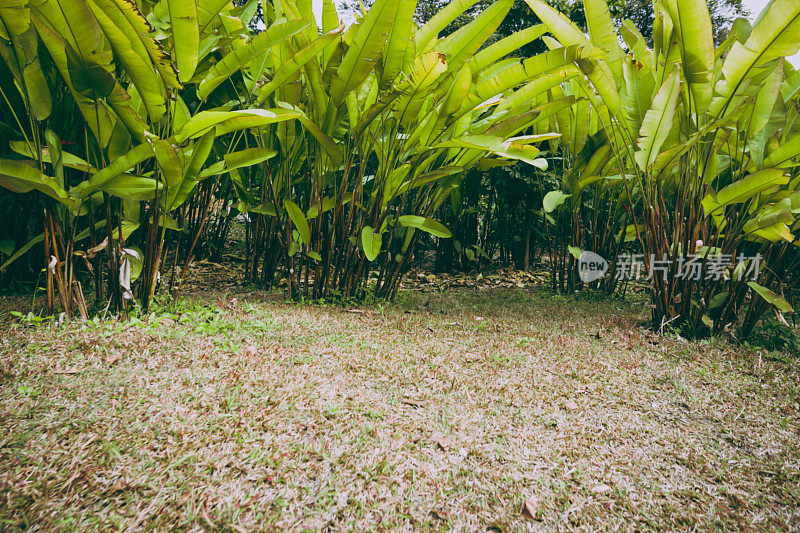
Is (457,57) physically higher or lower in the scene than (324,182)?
higher

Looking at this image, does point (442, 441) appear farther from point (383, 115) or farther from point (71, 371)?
point (383, 115)

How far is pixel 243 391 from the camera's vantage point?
4.45 ft

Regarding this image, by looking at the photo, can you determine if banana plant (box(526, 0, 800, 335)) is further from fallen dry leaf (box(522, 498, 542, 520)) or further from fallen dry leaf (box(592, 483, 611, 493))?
fallen dry leaf (box(522, 498, 542, 520))

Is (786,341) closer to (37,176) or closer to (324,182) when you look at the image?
(324,182)

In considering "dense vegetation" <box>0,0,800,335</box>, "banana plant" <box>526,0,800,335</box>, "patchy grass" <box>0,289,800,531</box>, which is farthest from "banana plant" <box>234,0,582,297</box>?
"patchy grass" <box>0,289,800,531</box>

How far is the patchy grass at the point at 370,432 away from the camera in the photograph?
38.1 inches

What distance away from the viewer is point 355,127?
2164 millimetres

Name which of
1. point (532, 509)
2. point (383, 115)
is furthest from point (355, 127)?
point (532, 509)

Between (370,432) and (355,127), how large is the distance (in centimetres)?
152

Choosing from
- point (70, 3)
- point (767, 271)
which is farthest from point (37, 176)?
point (767, 271)

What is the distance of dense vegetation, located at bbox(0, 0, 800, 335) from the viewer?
1.52 m

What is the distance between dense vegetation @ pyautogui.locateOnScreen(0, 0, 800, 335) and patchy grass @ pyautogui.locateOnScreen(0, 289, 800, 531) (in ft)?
1.49

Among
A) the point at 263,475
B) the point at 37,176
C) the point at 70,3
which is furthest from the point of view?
the point at 37,176

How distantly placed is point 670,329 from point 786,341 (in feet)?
1.72
